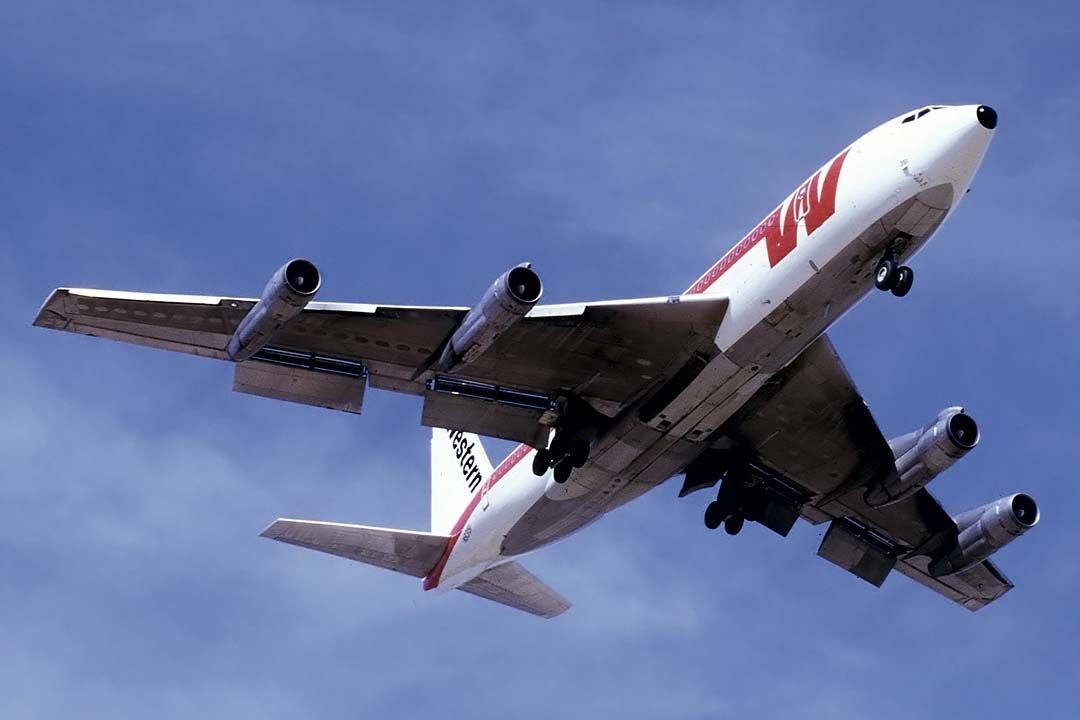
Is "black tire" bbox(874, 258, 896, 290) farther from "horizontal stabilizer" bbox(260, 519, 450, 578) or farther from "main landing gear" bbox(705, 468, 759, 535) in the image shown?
"horizontal stabilizer" bbox(260, 519, 450, 578)

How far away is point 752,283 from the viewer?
44.2 metres

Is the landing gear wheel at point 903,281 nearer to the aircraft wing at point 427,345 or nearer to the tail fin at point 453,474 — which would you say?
the aircraft wing at point 427,345

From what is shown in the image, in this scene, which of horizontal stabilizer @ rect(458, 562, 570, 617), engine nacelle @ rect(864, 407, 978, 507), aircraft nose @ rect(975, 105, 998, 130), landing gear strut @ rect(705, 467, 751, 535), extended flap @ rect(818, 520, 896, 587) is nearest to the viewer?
aircraft nose @ rect(975, 105, 998, 130)

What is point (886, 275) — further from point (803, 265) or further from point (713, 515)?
point (713, 515)

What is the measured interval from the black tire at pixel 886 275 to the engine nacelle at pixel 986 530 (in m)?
12.9

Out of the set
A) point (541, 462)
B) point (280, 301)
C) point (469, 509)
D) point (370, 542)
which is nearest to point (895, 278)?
point (541, 462)

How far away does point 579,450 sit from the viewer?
47938 mm

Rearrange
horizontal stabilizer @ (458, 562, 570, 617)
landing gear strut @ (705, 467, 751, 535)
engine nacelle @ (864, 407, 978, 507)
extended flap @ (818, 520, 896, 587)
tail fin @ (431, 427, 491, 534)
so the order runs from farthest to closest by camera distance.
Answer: tail fin @ (431, 427, 491, 534) → horizontal stabilizer @ (458, 562, 570, 617) → extended flap @ (818, 520, 896, 587) → landing gear strut @ (705, 467, 751, 535) → engine nacelle @ (864, 407, 978, 507)

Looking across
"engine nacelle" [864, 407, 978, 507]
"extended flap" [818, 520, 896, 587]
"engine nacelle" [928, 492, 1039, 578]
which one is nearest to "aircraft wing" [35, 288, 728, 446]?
"engine nacelle" [864, 407, 978, 507]

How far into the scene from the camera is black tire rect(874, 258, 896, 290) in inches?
1657

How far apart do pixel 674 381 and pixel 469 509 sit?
10.7m

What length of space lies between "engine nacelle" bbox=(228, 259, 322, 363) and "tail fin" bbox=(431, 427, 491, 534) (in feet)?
48.7

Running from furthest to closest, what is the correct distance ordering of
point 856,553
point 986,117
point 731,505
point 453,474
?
1. point 453,474
2. point 856,553
3. point 731,505
4. point 986,117

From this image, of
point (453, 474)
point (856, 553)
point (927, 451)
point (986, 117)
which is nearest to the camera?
point (986, 117)
